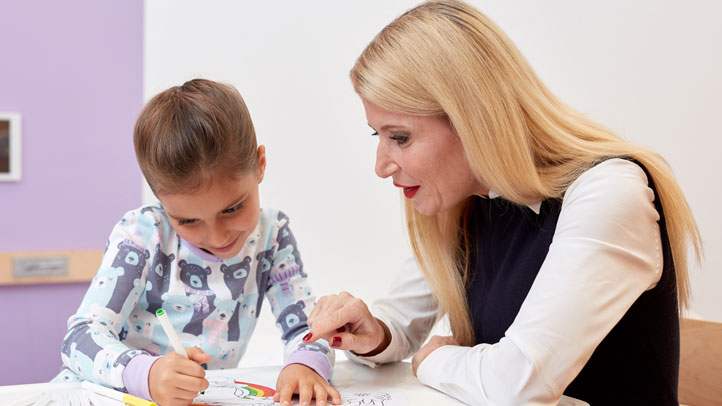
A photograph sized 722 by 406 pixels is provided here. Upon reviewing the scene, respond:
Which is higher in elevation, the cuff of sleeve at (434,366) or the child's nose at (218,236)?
the child's nose at (218,236)

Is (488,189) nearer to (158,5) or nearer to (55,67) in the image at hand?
(158,5)

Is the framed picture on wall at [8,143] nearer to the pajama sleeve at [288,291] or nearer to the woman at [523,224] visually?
the pajama sleeve at [288,291]

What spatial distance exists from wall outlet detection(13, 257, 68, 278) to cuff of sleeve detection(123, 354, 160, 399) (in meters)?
1.46

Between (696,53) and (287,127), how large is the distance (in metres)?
1.26

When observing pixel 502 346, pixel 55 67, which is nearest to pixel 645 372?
→ pixel 502 346

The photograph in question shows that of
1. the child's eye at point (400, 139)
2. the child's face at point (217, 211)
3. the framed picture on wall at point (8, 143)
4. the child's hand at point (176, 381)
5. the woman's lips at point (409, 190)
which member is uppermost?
the child's eye at point (400, 139)

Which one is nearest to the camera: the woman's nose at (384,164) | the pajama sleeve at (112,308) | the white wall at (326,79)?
the pajama sleeve at (112,308)

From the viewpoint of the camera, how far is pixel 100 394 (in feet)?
2.98

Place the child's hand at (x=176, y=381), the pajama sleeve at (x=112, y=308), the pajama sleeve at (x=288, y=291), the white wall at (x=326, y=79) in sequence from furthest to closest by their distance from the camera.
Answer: the white wall at (x=326, y=79) → the pajama sleeve at (x=288, y=291) → the pajama sleeve at (x=112, y=308) → the child's hand at (x=176, y=381)

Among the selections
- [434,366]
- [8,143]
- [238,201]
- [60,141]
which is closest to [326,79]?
[60,141]

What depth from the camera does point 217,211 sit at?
1057mm

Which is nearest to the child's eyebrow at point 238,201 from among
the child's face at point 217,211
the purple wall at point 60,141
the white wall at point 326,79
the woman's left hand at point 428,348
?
the child's face at point 217,211

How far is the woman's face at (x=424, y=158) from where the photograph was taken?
1.02m

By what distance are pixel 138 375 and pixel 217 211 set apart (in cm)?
28
